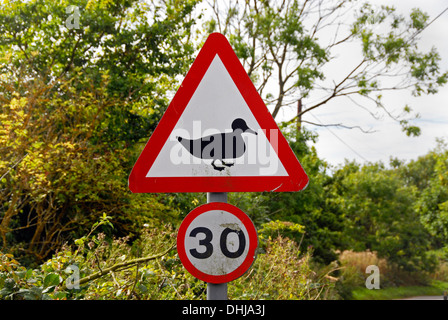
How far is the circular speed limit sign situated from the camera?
210 cm

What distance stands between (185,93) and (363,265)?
1984cm

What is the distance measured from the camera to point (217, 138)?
2.16 meters

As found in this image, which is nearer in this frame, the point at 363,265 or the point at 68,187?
the point at 68,187

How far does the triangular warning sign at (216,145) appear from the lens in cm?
216

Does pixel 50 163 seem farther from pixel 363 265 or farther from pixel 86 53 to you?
pixel 363 265

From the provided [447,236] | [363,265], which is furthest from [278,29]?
[447,236]

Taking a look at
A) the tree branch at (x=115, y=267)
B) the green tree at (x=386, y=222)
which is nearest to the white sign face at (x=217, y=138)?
the tree branch at (x=115, y=267)

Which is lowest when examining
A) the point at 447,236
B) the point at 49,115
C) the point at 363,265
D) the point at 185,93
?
the point at 363,265

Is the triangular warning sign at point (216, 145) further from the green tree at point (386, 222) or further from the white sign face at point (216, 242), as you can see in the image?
the green tree at point (386, 222)

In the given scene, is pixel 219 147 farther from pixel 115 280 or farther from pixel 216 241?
pixel 115 280

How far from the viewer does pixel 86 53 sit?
877cm

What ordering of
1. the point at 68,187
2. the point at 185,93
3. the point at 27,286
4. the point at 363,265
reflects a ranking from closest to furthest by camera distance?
1. the point at 185,93
2. the point at 27,286
3. the point at 68,187
4. the point at 363,265

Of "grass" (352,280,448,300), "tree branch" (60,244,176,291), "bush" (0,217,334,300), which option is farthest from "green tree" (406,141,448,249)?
"tree branch" (60,244,176,291)

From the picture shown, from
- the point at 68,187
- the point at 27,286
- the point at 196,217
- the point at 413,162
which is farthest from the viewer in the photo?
the point at 413,162
